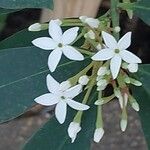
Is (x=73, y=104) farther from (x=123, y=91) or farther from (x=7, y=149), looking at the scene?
(x=7, y=149)

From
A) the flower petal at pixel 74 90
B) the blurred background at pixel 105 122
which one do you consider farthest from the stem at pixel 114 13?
the blurred background at pixel 105 122

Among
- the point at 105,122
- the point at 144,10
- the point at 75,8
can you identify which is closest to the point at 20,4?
the point at 144,10

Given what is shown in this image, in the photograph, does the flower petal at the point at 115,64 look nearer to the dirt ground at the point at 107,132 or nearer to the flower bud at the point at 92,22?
the flower bud at the point at 92,22

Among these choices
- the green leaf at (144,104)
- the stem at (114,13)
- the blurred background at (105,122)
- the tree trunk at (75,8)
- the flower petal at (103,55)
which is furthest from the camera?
the blurred background at (105,122)

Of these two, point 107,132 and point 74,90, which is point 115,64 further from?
point 107,132

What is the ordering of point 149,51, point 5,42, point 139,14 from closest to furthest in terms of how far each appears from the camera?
point 139,14 → point 5,42 → point 149,51

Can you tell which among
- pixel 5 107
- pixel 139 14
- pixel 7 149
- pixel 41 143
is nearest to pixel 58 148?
pixel 41 143
